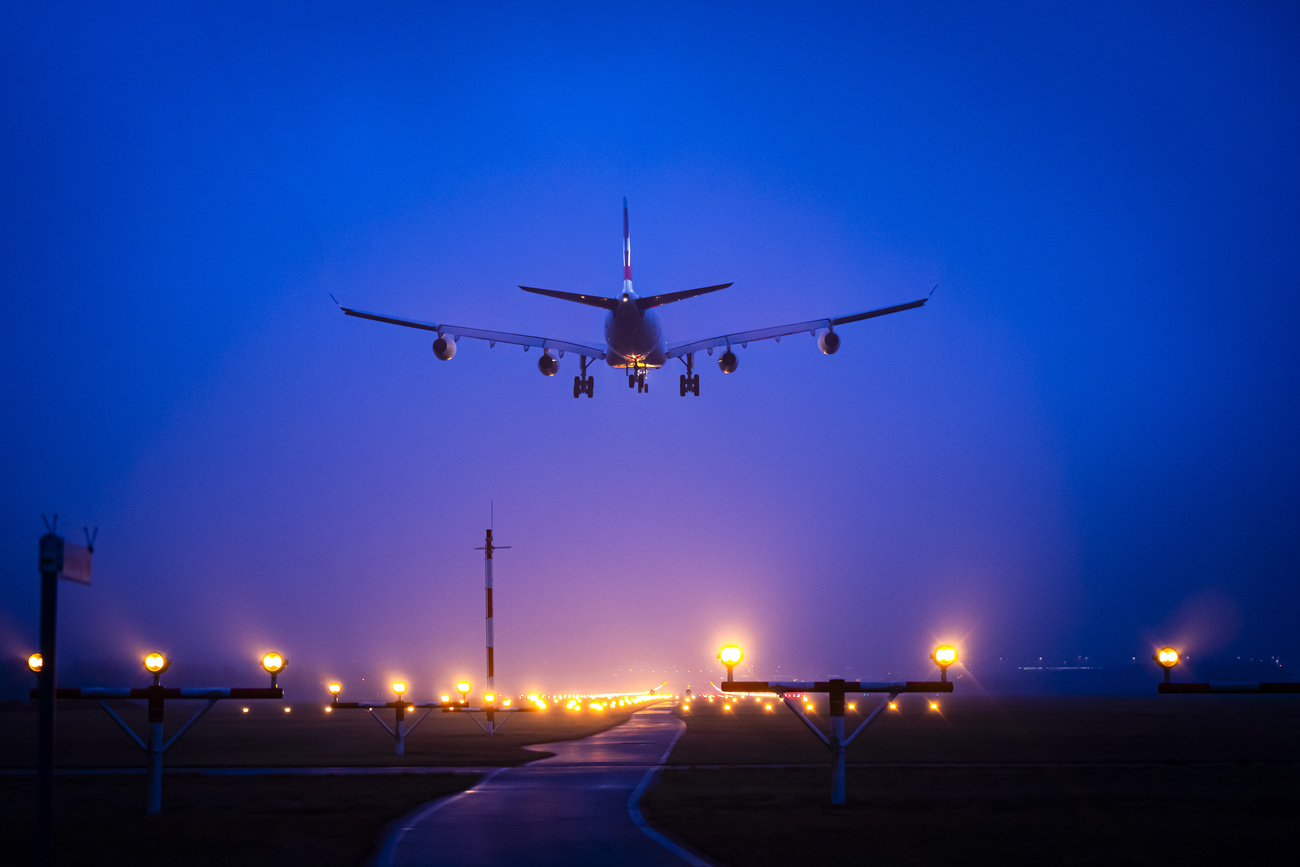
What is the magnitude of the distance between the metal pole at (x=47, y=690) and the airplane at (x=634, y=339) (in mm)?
27355

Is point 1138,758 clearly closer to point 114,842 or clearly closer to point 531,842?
point 531,842

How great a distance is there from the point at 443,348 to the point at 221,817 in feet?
67.4

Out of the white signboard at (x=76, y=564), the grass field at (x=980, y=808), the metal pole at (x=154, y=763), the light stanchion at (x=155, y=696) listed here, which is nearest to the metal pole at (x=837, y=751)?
the grass field at (x=980, y=808)

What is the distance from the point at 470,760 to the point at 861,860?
2676 centimetres

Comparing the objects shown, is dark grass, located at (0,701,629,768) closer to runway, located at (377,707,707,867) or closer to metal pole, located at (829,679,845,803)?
runway, located at (377,707,707,867)

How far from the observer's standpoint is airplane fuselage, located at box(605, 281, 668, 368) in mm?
41031

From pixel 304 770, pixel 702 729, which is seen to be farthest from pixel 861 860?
pixel 702 729

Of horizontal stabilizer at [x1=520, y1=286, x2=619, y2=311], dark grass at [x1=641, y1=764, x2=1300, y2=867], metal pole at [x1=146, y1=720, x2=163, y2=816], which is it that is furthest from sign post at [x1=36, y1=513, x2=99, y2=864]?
horizontal stabilizer at [x1=520, y1=286, x2=619, y2=311]

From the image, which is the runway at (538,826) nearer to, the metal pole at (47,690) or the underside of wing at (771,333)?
the metal pole at (47,690)

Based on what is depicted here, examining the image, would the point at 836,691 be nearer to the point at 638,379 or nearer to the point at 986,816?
the point at 986,816

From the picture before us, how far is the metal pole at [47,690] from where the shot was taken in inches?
370

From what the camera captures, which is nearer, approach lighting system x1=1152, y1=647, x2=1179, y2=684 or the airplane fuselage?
approach lighting system x1=1152, y1=647, x2=1179, y2=684

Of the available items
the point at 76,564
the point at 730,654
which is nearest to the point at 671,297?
the point at 730,654

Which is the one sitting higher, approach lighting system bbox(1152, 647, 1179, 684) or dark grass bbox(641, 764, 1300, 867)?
approach lighting system bbox(1152, 647, 1179, 684)
